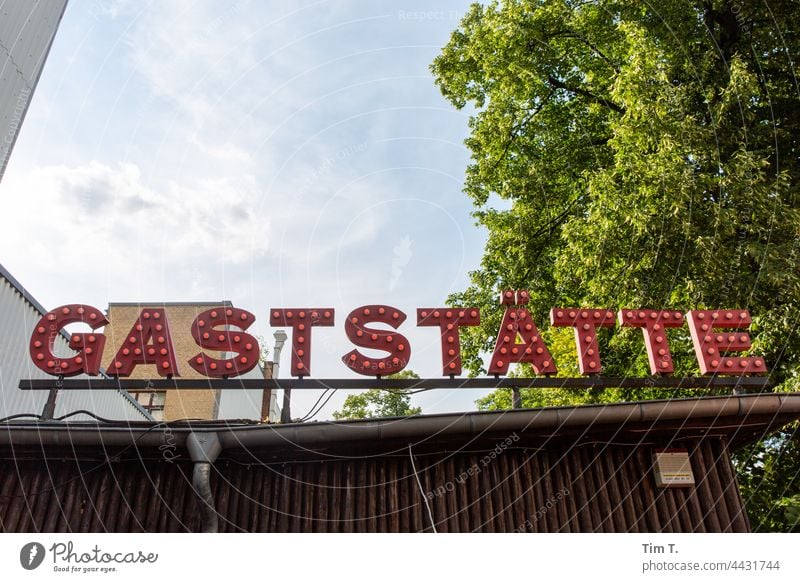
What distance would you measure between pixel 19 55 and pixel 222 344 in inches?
291

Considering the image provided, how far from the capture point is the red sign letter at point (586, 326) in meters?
7.82

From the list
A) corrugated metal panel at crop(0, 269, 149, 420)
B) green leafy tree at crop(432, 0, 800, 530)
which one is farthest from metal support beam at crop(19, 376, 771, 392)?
green leafy tree at crop(432, 0, 800, 530)

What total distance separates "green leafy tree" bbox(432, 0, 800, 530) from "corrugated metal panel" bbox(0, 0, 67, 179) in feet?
33.2

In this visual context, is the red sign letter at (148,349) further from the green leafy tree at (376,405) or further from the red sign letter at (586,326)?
the green leafy tree at (376,405)

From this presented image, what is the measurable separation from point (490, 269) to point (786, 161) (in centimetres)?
709

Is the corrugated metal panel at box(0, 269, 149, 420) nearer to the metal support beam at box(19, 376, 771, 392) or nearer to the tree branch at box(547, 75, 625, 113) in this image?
the metal support beam at box(19, 376, 771, 392)

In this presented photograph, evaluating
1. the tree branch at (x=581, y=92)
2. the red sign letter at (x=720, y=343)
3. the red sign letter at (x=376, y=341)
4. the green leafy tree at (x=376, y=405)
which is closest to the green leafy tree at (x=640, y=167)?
the tree branch at (x=581, y=92)

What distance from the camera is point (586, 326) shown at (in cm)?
813

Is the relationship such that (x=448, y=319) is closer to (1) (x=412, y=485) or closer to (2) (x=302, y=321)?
(2) (x=302, y=321)

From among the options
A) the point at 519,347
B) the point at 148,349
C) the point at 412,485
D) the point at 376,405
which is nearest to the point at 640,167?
the point at 519,347

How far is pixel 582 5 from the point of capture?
14344mm

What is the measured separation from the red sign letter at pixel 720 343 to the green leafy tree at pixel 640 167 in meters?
1.99

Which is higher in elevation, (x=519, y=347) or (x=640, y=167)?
(x=640, y=167)
